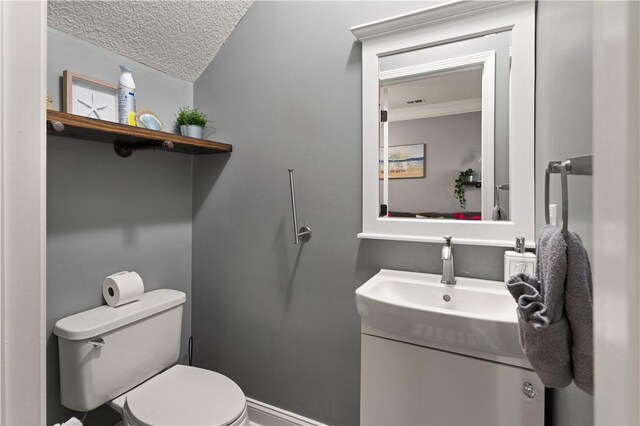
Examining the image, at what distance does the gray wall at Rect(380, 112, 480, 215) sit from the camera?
130cm

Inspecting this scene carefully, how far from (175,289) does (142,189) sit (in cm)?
58

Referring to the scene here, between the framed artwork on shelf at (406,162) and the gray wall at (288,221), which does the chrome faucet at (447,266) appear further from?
the framed artwork on shelf at (406,162)

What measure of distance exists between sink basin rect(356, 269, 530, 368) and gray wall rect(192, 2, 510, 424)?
4.7 inches

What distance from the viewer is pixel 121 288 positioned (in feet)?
4.75

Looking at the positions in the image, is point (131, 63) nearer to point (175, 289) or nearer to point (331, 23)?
point (331, 23)

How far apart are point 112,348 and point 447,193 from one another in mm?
1517

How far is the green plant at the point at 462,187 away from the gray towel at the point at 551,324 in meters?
0.82

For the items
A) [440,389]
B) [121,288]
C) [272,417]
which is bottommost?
[272,417]

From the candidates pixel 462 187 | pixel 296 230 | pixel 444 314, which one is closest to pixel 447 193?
pixel 462 187

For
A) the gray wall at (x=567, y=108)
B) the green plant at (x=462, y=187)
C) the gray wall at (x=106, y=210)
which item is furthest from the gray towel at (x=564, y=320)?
the gray wall at (x=106, y=210)

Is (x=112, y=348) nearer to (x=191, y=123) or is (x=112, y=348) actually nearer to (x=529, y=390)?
(x=191, y=123)

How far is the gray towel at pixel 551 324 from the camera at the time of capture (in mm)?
474

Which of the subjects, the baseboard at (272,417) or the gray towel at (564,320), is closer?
the gray towel at (564,320)

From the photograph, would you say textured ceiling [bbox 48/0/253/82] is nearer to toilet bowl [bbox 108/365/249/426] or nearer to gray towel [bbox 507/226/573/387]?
toilet bowl [bbox 108/365/249/426]
